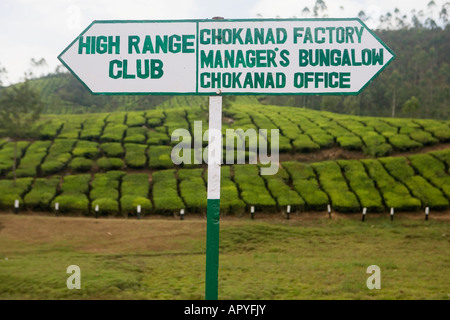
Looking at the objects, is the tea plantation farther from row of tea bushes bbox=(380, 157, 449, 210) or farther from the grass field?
the grass field

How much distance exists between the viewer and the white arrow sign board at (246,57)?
→ 305cm

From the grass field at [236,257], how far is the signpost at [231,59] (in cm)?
469

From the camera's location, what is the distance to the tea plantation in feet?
61.0

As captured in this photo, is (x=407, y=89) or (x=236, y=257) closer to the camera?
(x=236, y=257)

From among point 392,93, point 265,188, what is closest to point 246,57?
point 265,188

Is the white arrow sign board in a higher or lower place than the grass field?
higher

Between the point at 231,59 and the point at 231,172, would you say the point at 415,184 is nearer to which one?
the point at 231,172

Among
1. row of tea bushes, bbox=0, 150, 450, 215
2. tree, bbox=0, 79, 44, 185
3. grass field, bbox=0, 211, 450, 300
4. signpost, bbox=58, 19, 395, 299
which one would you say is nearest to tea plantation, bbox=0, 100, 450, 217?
row of tea bushes, bbox=0, 150, 450, 215

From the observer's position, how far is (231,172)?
22.8 meters

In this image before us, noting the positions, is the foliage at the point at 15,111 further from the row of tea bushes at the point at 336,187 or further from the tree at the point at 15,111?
the row of tea bushes at the point at 336,187

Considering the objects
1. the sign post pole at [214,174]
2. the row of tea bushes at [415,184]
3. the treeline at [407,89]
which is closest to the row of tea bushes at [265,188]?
the row of tea bushes at [415,184]

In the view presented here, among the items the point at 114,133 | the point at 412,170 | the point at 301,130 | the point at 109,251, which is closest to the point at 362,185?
the point at 412,170

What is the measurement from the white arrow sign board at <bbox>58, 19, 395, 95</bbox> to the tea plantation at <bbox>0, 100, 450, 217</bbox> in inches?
431

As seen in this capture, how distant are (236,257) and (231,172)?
A: 459 inches
